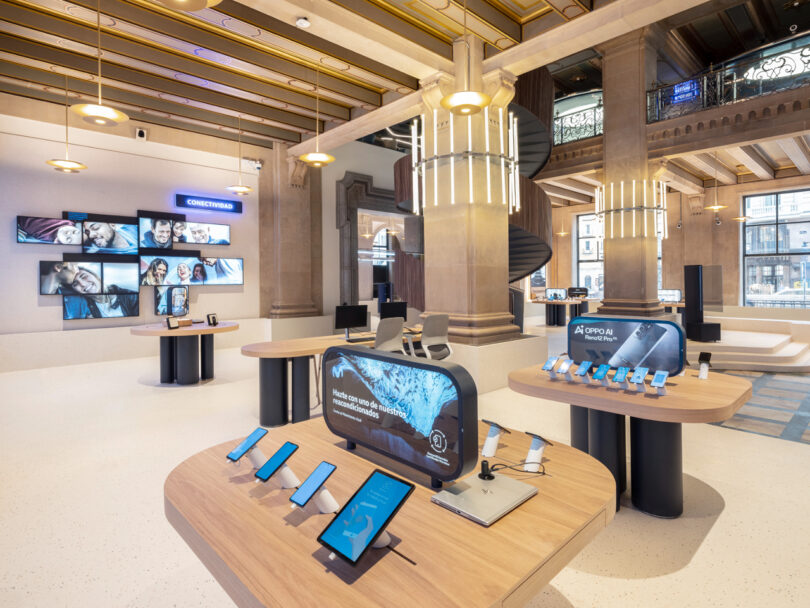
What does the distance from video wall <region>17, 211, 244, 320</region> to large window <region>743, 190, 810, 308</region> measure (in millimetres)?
14652

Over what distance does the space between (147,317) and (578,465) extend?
8.74 metres

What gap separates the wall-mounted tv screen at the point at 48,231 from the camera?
703cm

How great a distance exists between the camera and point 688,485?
115 inches

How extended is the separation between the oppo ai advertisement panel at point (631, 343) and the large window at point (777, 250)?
1356 centimetres

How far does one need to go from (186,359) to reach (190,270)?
339 cm

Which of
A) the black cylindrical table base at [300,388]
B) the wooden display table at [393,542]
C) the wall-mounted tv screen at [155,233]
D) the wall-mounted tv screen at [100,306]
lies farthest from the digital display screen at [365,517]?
the wall-mounted tv screen at [155,233]

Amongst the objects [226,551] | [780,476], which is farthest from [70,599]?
[780,476]

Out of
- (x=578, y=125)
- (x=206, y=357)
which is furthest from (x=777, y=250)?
(x=206, y=357)

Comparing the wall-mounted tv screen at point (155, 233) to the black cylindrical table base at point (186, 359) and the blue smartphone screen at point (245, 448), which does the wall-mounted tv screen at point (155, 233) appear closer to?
the black cylindrical table base at point (186, 359)

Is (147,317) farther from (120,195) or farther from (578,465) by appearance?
(578,465)

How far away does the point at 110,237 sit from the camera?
7855mm

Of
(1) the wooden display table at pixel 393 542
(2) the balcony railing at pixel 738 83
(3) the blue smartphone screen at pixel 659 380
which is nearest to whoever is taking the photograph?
(1) the wooden display table at pixel 393 542

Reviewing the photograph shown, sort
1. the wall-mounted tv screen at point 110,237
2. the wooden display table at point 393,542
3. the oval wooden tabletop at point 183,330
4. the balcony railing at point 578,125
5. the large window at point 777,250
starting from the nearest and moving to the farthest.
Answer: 1. the wooden display table at point 393,542
2. the oval wooden tabletop at point 183,330
3. the wall-mounted tv screen at point 110,237
4. the balcony railing at point 578,125
5. the large window at point 777,250

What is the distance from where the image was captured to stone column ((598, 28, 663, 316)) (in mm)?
7793
